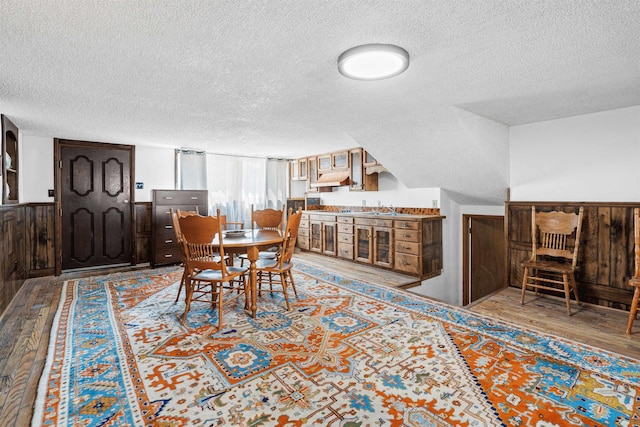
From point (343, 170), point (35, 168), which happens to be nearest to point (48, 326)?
point (35, 168)

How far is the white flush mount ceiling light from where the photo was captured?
80.3 inches

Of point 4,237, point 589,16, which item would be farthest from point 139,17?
point 4,237

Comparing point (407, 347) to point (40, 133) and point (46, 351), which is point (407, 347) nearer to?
point (46, 351)

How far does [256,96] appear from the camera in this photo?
10.00ft

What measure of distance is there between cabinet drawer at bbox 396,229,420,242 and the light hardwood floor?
625 mm

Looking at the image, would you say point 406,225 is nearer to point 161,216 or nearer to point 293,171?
point 293,171

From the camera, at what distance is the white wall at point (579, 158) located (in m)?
3.28

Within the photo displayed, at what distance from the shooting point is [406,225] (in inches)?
187

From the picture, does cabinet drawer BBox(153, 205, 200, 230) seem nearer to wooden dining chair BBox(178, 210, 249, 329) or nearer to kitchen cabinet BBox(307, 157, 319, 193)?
wooden dining chair BBox(178, 210, 249, 329)

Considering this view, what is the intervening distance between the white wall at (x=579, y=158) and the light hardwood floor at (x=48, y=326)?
1.28 m

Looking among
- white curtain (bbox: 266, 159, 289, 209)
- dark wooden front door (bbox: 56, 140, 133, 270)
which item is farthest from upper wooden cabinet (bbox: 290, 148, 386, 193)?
dark wooden front door (bbox: 56, 140, 133, 270)

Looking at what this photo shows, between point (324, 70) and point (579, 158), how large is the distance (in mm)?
3188

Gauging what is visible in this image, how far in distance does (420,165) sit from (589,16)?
296 cm

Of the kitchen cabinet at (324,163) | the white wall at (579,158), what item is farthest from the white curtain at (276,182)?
the white wall at (579,158)
